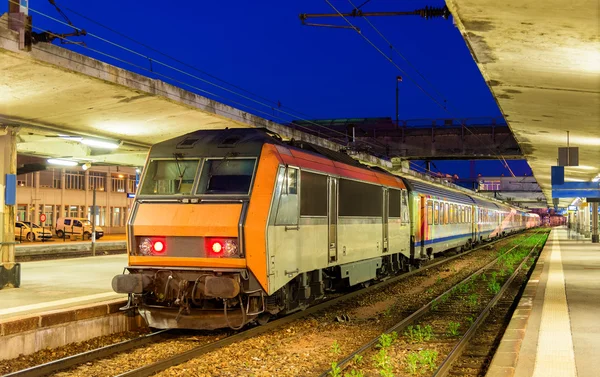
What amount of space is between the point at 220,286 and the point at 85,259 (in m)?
14.7

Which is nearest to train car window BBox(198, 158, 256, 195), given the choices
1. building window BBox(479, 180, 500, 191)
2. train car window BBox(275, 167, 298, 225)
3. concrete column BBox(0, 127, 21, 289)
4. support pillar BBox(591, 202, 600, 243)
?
train car window BBox(275, 167, 298, 225)

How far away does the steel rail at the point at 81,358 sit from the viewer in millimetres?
8174

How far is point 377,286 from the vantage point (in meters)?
17.0

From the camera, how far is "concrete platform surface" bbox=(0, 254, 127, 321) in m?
11.2

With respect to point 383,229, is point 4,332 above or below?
below

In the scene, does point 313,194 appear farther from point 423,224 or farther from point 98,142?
point 423,224

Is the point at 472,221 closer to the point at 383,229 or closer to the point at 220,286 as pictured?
the point at 383,229

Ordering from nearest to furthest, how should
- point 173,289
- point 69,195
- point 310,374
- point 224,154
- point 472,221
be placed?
point 310,374
point 173,289
point 224,154
point 472,221
point 69,195

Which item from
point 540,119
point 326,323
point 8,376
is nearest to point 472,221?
point 540,119

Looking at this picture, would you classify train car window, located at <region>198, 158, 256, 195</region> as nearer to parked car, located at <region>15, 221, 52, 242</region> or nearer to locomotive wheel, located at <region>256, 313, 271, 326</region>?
locomotive wheel, located at <region>256, 313, 271, 326</region>

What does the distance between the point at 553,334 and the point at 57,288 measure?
962 centimetres

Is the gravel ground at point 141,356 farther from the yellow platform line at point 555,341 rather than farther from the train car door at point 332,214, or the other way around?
the yellow platform line at point 555,341

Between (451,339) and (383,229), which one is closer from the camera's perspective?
(451,339)

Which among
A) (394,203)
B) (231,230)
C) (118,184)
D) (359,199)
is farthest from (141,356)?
(118,184)
